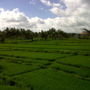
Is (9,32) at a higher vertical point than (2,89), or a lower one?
higher

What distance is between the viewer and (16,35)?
82.1m

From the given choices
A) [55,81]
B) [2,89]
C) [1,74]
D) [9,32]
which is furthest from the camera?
[9,32]

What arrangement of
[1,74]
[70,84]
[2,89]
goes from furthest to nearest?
[1,74] → [70,84] → [2,89]

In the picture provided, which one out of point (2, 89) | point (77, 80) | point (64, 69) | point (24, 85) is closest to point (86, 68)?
point (64, 69)

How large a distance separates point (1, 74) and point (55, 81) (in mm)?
3895

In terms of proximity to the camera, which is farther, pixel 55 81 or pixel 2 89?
pixel 55 81

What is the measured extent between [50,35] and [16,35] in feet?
58.4

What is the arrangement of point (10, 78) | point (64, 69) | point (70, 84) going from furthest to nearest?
point (64, 69), point (10, 78), point (70, 84)

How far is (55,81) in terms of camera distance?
8.48 m

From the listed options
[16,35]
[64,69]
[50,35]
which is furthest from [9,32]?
[64,69]

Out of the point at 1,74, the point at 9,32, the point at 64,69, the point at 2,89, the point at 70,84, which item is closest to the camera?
the point at 2,89

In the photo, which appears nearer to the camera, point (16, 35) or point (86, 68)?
point (86, 68)

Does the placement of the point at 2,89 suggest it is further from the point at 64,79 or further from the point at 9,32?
the point at 9,32

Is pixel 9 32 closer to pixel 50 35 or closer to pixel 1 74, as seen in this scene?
pixel 50 35
